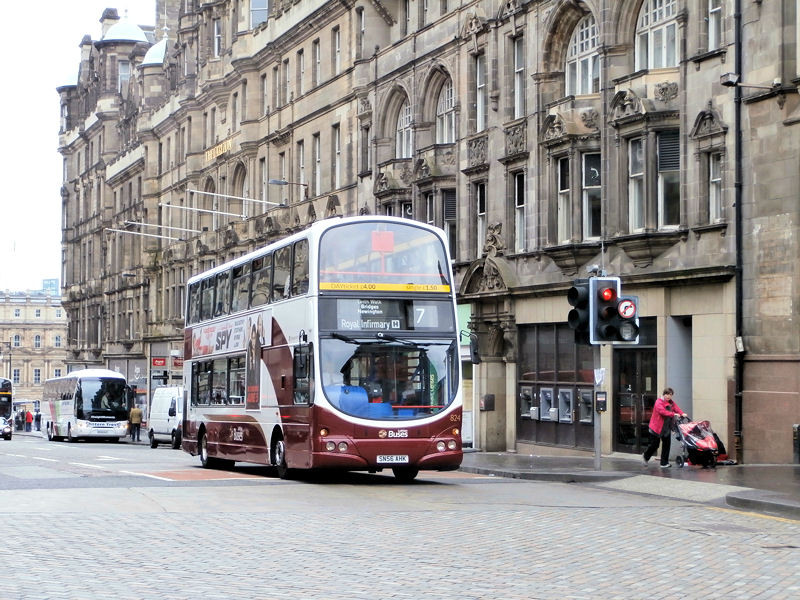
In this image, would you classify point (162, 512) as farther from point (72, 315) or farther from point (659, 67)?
point (72, 315)

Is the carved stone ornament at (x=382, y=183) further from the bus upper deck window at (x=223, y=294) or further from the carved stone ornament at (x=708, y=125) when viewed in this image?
the carved stone ornament at (x=708, y=125)

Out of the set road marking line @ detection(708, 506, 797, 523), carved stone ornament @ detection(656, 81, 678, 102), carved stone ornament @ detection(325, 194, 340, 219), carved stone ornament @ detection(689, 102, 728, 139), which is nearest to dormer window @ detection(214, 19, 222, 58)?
carved stone ornament @ detection(325, 194, 340, 219)

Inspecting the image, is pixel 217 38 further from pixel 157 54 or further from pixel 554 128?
pixel 554 128

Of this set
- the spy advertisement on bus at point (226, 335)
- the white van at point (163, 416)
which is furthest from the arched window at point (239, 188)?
the spy advertisement on bus at point (226, 335)

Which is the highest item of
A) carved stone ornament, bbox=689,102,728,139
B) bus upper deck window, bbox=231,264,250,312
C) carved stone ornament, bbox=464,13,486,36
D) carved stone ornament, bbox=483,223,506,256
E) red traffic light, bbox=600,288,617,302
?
carved stone ornament, bbox=464,13,486,36

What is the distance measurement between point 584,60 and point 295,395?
14.4 meters

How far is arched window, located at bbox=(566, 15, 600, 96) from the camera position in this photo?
112 feet

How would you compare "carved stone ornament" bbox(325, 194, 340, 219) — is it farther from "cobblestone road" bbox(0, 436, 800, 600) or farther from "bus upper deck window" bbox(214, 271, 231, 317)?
"cobblestone road" bbox(0, 436, 800, 600)

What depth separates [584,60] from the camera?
3459 cm

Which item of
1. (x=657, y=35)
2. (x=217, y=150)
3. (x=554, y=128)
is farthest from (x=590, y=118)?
(x=217, y=150)

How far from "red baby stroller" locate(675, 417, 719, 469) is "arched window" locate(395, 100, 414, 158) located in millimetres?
20956

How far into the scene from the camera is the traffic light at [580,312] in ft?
79.5

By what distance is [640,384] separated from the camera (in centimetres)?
3161

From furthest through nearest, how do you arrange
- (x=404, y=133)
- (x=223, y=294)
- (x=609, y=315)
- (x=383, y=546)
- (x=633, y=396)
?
(x=404, y=133), (x=633, y=396), (x=223, y=294), (x=609, y=315), (x=383, y=546)
